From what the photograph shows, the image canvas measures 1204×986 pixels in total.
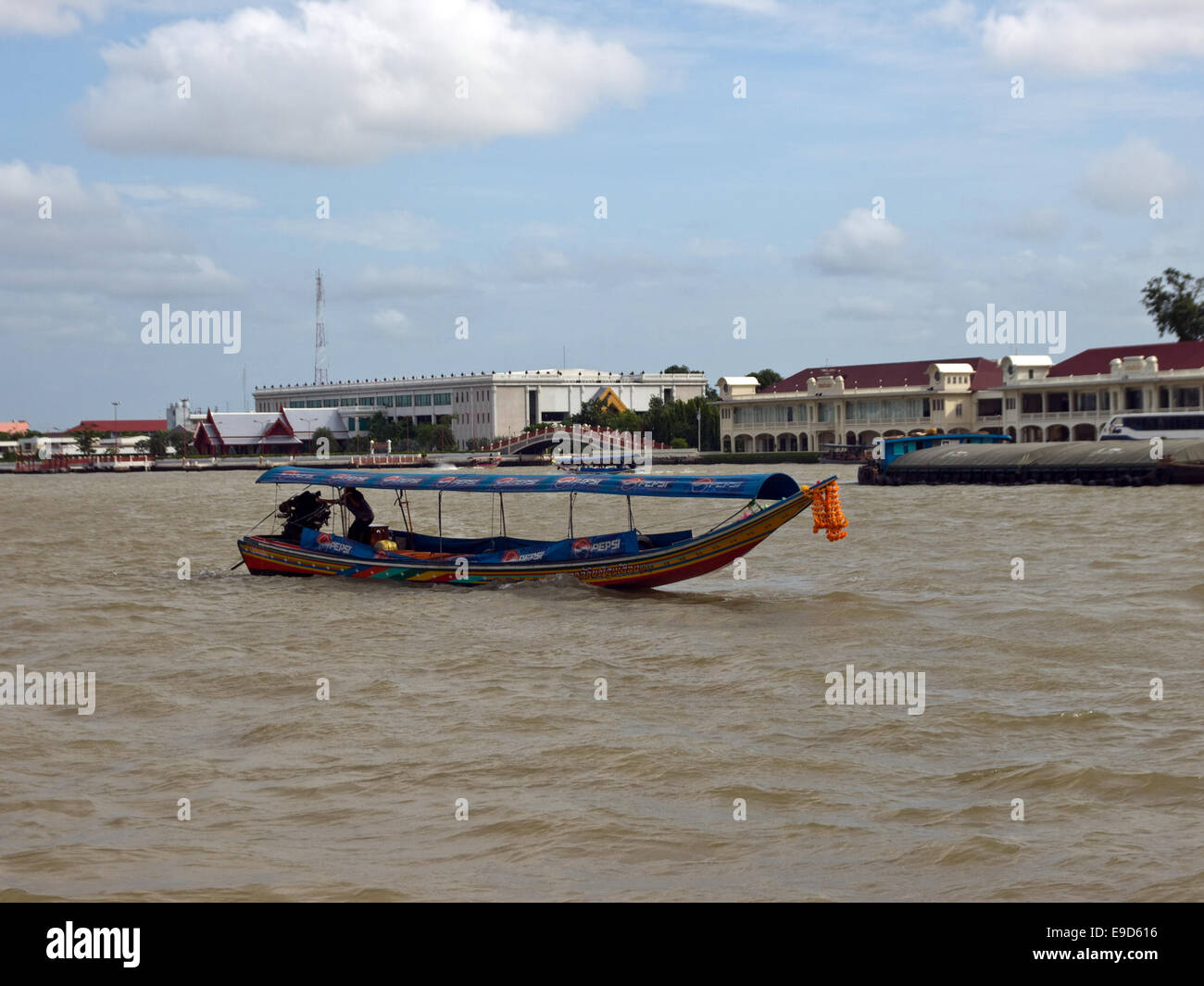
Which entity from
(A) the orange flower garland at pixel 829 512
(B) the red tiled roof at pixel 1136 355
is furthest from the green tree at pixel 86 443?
(A) the orange flower garland at pixel 829 512

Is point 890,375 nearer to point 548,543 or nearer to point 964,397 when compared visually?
point 964,397

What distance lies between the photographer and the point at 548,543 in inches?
871

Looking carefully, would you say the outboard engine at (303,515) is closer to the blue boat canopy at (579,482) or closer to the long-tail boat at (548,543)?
the long-tail boat at (548,543)

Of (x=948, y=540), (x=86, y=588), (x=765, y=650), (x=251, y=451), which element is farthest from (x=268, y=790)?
(x=251, y=451)

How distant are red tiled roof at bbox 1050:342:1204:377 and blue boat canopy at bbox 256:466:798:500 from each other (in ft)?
215

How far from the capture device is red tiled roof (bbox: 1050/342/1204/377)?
79188 millimetres

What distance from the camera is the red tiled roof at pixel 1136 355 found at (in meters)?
79.2

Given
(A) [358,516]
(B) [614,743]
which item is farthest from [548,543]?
(B) [614,743]

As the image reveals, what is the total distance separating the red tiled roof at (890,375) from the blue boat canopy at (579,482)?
7455 centimetres

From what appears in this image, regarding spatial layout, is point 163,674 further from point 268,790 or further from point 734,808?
point 734,808

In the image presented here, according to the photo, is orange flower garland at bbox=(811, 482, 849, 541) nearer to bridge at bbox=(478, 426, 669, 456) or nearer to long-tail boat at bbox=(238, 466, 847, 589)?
long-tail boat at bbox=(238, 466, 847, 589)

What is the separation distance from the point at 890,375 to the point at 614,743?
9069cm

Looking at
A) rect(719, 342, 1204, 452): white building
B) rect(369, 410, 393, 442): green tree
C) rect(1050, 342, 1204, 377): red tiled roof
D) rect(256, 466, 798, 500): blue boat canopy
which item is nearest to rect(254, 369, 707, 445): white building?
rect(369, 410, 393, 442): green tree
